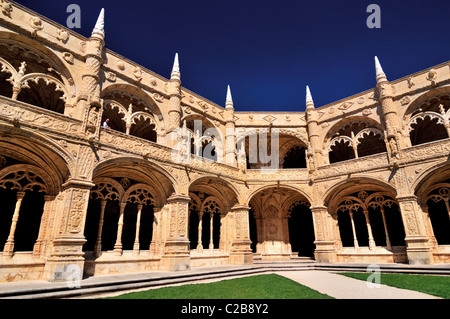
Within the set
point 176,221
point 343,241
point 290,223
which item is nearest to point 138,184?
point 176,221

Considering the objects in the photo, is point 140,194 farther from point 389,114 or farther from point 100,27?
point 389,114

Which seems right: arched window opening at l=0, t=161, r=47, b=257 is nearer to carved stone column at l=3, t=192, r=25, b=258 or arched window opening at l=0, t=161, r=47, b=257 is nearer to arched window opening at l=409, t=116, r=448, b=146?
carved stone column at l=3, t=192, r=25, b=258

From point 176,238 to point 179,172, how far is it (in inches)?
129

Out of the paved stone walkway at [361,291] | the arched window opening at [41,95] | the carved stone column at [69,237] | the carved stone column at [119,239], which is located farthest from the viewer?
the arched window opening at [41,95]

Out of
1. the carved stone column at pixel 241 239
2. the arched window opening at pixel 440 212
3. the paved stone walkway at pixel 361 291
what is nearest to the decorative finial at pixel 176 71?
the carved stone column at pixel 241 239

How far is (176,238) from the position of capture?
1261cm

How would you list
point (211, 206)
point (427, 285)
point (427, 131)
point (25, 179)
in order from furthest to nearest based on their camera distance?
point (427, 131) < point (211, 206) < point (25, 179) < point (427, 285)

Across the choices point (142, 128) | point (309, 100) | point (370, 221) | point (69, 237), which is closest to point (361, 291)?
point (69, 237)

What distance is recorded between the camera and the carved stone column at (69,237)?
892 cm

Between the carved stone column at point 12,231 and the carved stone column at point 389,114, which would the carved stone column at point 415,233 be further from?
the carved stone column at point 12,231

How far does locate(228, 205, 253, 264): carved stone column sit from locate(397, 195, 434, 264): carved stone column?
8280 millimetres

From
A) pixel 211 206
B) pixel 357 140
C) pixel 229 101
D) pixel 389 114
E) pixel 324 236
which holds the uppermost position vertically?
pixel 229 101

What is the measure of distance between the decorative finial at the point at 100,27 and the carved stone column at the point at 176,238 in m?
8.67
